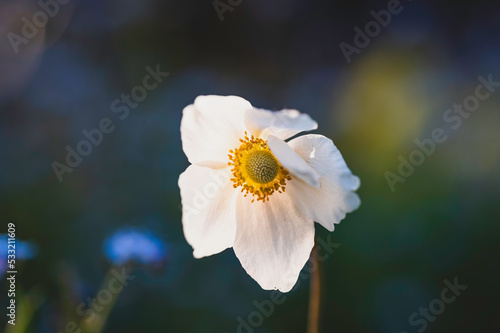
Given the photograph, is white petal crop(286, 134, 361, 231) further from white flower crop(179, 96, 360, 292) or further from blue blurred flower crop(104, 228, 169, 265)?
blue blurred flower crop(104, 228, 169, 265)

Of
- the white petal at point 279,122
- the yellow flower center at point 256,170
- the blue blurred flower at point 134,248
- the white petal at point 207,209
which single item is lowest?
the blue blurred flower at point 134,248

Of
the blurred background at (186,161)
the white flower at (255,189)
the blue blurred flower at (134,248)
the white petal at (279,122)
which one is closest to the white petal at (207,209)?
the white flower at (255,189)

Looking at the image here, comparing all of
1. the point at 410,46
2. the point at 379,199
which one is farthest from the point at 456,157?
the point at 410,46

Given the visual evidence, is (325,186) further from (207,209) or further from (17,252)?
(17,252)

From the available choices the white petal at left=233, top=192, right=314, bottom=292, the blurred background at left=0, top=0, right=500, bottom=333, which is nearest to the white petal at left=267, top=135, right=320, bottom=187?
the white petal at left=233, top=192, right=314, bottom=292

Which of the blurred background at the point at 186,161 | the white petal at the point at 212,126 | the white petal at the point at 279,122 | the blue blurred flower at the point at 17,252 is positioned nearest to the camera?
the white petal at the point at 279,122

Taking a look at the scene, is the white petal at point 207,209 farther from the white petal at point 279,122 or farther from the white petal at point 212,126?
the white petal at point 279,122

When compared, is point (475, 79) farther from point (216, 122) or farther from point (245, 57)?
point (216, 122)

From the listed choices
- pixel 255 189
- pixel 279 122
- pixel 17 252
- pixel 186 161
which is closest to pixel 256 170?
pixel 255 189
